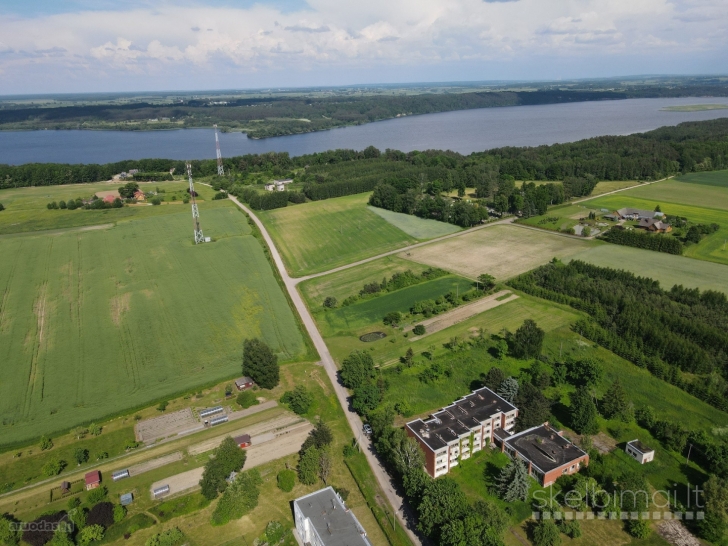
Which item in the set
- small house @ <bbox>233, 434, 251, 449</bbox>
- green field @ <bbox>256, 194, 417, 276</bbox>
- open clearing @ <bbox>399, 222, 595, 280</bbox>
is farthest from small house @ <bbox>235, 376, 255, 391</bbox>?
open clearing @ <bbox>399, 222, 595, 280</bbox>

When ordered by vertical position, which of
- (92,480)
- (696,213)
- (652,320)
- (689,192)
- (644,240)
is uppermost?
(689,192)

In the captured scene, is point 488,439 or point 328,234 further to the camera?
point 328,234

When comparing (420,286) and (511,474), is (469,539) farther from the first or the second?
(420,286)

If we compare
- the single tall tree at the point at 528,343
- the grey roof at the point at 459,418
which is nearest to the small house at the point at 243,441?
the grey roof at the point at 459,418

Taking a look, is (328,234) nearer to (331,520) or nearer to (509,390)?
(509,390)

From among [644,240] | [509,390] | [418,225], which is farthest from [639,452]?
[418,225]

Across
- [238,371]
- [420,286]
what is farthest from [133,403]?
[420,286]

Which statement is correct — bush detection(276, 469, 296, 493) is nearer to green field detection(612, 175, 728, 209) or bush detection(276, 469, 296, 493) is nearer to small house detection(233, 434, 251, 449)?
small house detection(233, 434, 251, 449)
